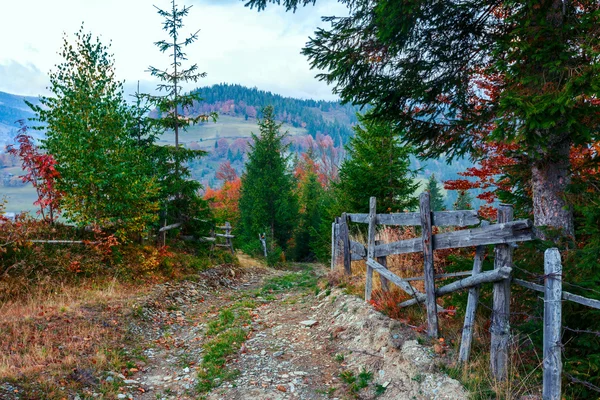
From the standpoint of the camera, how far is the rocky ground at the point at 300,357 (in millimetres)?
5079

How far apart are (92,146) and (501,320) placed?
1161 centimetres

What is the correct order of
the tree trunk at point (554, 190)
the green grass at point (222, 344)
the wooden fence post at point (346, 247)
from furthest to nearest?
the wooden fence post at point (346, 247) → the green grass at point (222, 344) → the tree trunk at point (554, 190)

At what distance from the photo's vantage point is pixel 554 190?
534 cm

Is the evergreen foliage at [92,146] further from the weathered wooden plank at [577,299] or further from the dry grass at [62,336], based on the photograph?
the weathered wooden plank at [577,299]

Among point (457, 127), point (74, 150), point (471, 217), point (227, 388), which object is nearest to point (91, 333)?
point (227, 388)

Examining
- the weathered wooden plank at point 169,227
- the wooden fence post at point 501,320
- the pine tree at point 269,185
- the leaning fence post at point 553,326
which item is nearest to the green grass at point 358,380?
the wooden fence post at point 501,320

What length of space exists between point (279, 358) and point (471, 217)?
415cm

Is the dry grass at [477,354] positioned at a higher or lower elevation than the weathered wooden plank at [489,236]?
lower

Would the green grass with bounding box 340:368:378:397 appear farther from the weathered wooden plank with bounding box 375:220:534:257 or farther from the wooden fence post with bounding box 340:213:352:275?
the wooden fence post with bounding box 340:213:352:275

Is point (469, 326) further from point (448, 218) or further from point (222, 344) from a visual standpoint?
point (222, 344)

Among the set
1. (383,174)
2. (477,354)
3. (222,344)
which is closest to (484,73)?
(477,354)

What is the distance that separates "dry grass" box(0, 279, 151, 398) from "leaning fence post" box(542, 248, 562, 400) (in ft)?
20.1

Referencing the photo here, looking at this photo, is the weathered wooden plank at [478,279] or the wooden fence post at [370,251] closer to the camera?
the weathered wooden plank at [478,279]

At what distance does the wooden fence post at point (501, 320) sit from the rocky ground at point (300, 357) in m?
0.58
